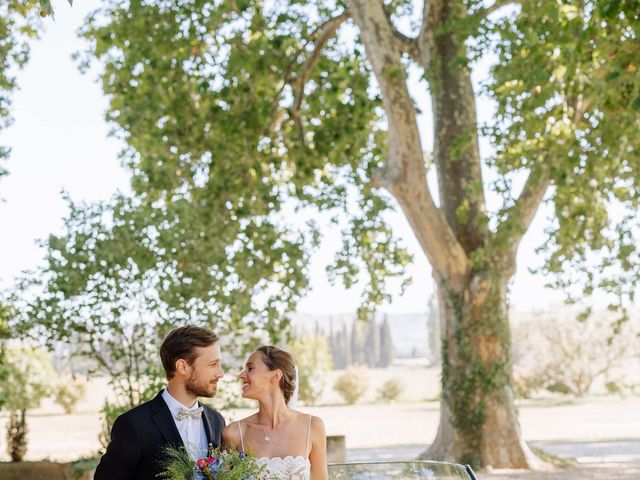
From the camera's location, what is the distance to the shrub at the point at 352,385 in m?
47.8

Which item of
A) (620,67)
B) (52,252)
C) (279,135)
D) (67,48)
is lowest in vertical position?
(52,252)

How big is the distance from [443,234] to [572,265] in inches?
139

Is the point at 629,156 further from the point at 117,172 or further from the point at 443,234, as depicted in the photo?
the point at 117,172

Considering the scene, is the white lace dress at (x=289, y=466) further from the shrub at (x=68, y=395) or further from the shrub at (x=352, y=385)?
the shrub at (x=352, y=385)

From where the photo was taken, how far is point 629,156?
15578 millimetres

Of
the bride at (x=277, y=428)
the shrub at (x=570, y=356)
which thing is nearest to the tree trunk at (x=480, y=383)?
the bride at (x=277, y=428)

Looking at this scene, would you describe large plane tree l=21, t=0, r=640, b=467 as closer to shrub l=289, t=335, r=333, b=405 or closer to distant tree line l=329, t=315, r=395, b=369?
shrub l=289, t=335, r=333, b=405

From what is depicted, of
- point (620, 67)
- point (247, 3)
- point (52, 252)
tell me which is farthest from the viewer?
point (247, 3)

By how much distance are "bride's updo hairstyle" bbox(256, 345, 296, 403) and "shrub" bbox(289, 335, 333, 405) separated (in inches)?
1671

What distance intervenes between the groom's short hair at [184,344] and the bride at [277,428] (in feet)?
1.14

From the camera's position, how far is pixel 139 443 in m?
3.99

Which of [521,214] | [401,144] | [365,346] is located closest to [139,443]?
[401,144]

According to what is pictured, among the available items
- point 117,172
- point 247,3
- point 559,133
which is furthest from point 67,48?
point 559,133

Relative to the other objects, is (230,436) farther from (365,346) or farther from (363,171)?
(365,346)
